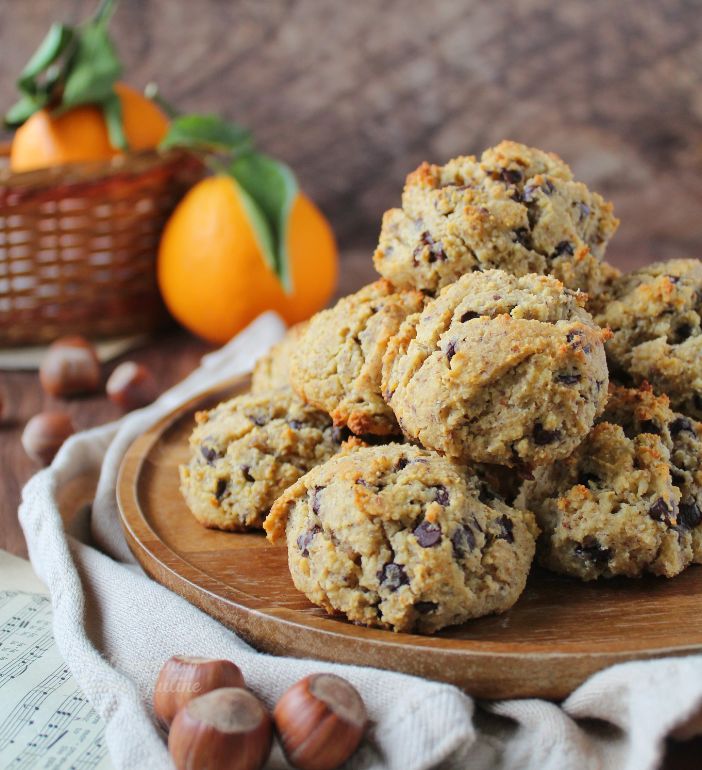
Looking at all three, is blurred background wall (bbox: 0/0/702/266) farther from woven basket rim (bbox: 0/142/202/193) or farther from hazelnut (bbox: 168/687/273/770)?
hazelnut (bbox: 168/687/273/770)

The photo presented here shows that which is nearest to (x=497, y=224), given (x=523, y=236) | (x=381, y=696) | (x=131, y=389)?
(x=523, y=236)

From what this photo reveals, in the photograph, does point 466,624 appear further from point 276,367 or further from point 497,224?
point 276,367

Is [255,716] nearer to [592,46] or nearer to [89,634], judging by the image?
[89,634]

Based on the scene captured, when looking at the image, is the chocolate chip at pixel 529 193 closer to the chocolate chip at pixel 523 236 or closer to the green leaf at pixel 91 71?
the chocolate chip at pixel 523 236

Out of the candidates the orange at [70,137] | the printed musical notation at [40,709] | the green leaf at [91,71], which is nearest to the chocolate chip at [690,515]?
the printed musical notation at [40,709]

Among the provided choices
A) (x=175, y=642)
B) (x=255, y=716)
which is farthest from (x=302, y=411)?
(x=255, y=716)
